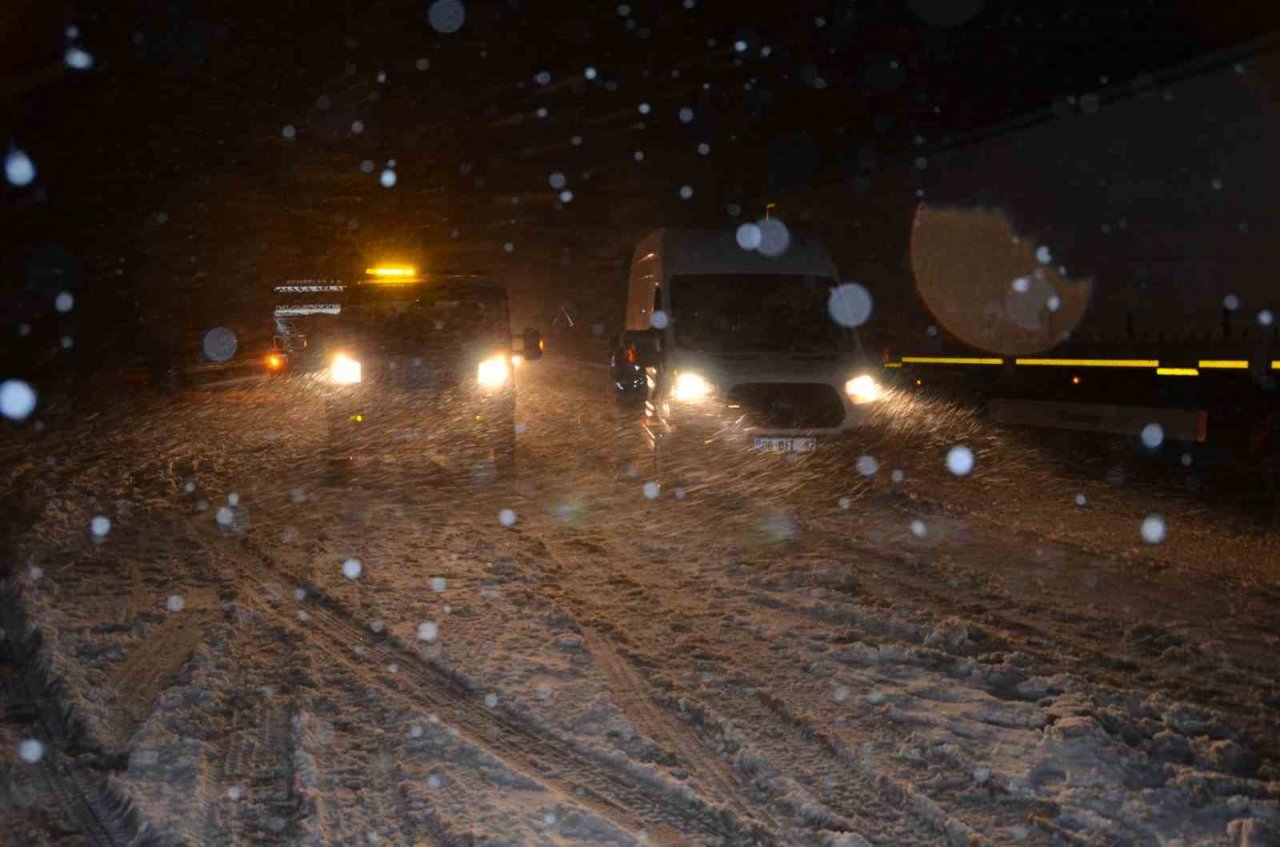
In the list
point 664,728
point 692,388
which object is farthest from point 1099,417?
point 664,728

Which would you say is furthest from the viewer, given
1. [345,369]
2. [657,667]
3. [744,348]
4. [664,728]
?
[345,369]

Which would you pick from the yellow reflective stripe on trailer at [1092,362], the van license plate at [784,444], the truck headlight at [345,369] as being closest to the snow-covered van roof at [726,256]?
the van license plate at [784,444]

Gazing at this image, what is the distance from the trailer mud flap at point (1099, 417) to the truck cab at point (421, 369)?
547 centimetres

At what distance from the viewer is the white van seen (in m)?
10.3

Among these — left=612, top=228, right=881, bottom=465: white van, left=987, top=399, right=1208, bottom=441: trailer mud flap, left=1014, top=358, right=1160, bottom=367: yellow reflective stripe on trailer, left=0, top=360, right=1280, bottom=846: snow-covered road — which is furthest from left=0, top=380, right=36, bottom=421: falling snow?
left=1014, top=358, right=1160, bottom=367: yellow reflective stripe on trailer

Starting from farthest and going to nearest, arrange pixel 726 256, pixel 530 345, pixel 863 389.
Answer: pixel 530 345 < pixel 726 256 < pixel 863 389

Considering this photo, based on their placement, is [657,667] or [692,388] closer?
[657,667]

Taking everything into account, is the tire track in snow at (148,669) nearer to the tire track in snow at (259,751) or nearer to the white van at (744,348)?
the tire track in snow at (259,751)

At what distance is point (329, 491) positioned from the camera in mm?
11117

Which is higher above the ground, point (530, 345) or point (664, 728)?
point (530, 345)

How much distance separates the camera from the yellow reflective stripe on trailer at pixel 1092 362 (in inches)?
392

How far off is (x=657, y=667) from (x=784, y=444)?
17.1 ft

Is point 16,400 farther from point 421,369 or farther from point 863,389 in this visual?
point 863,389

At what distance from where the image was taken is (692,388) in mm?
10258
